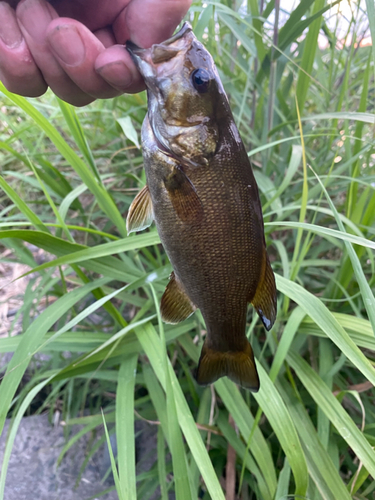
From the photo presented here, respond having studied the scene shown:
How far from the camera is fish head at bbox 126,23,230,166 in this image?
0.72m

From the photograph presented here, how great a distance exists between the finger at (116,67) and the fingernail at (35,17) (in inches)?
5.7

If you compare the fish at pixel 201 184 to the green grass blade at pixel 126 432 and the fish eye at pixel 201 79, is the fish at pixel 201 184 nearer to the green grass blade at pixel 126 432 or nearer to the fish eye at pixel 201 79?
the fish eye at pixel 201 79

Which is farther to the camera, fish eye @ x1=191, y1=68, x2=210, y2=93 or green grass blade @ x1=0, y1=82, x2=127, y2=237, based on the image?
green grass blade @ x1=0, y1=82, x2=127, y2=237

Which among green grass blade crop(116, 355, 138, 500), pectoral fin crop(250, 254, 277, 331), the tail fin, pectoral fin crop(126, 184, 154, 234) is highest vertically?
pectoral fin crop(126, 184, 154, 234)

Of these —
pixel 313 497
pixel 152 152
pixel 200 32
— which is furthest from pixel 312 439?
pixel 200 32

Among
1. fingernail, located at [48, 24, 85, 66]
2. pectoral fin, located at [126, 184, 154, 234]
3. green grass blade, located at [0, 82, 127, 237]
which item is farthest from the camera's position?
green grass blade, located at [0, 82, 127, 237]

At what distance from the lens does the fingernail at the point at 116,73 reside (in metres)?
0.72

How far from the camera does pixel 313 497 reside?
0.91 metres

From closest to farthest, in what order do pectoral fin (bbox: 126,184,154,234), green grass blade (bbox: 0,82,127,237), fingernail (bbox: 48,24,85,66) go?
fingernail (bbox: 48,24,85,66)
pectoral fin (bbox: 126,184,154,234)
green grass blade (bbox: 0,82,127,237)

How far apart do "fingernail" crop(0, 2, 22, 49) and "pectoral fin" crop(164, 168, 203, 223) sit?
0.47 m

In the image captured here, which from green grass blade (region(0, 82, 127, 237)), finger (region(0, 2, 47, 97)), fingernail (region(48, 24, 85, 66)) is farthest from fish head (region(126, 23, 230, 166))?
green grass blade (region(0, 82, 127, 237))

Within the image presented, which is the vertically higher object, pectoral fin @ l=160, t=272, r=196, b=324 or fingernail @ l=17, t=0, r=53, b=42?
fingernail @ l=17, t=0, r=53, b=42

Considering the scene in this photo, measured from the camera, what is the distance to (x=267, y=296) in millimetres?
786

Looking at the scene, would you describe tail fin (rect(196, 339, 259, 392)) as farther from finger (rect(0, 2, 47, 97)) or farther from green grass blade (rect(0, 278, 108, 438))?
finger (rect(0, 2, 47, 97))
